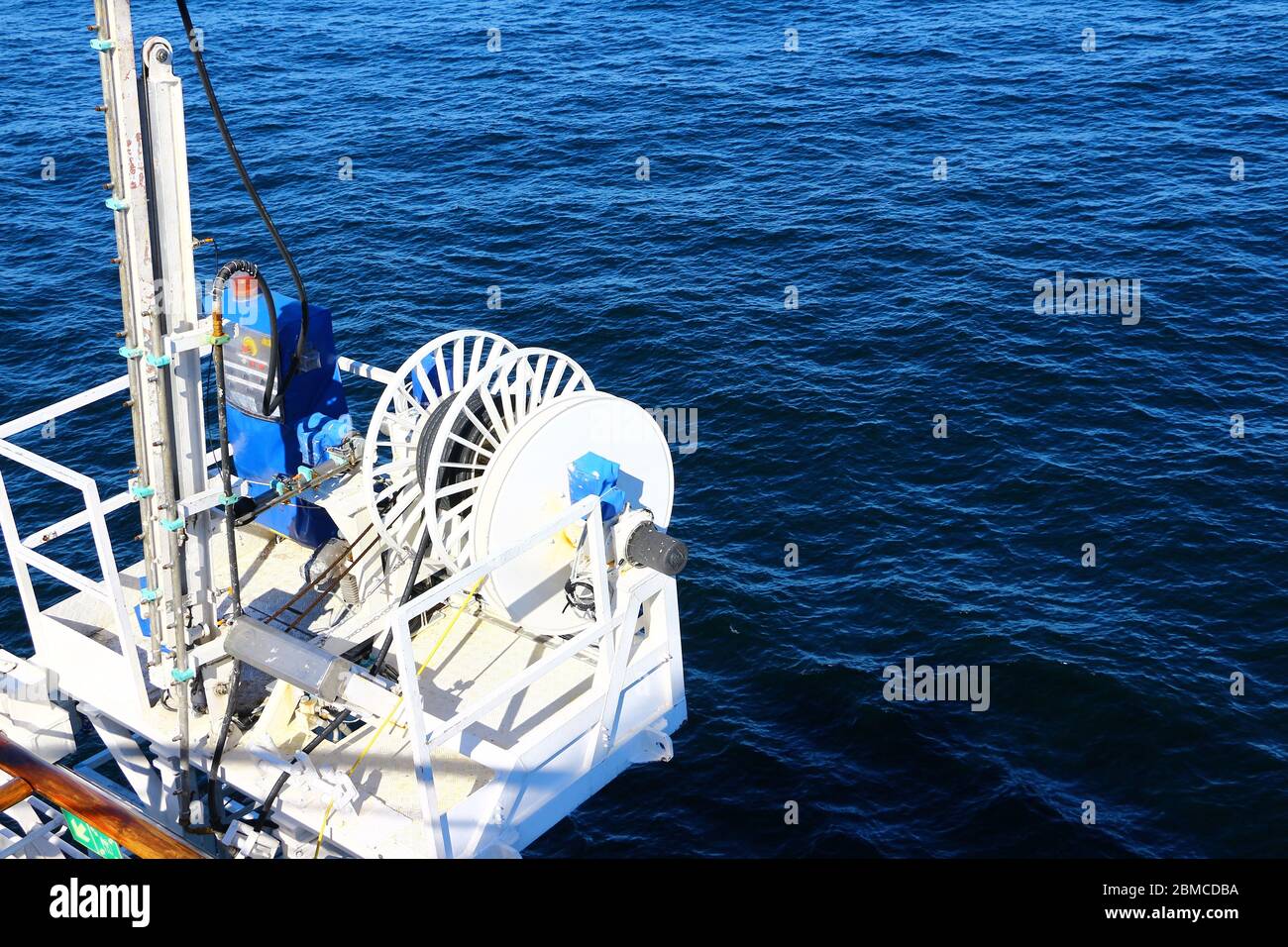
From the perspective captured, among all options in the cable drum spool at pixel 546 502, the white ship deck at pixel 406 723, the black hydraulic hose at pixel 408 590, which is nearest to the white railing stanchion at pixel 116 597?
the white ship deck at pixel 406 723

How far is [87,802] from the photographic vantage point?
785cm

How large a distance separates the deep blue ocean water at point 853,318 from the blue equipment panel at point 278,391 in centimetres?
1111

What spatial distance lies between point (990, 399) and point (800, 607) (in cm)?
1252

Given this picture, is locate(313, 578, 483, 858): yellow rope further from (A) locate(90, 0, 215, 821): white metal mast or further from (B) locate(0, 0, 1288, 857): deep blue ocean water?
(B) locate(0, 0, 1288, 857): deep blue ocean water

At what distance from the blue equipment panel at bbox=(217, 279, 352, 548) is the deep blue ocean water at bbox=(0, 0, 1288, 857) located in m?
11.1

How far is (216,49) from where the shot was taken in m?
83.4

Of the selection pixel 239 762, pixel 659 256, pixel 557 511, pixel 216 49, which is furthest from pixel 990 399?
pixel 216 49

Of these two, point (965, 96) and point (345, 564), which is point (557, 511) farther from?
point (965, 96)

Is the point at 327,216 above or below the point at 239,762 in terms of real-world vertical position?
above

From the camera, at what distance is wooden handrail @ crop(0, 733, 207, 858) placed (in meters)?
7.78

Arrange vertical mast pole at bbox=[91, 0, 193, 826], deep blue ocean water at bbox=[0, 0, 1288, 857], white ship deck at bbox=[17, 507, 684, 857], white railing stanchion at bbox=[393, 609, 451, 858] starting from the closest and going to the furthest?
1. white railing stanchion at bbox=[393, 609, 451, 858]
2. vertical mast pole at bbox=[91, 0, 193, 826]
3. white ship deck at bbox=[17, 507, 684, 857]
4. deep blue ocean water at bbox=[0, 0, 1288, 857]

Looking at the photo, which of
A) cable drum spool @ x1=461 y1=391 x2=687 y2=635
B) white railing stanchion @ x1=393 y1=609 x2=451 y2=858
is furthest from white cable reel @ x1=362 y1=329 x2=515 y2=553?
white railing stanchion @ x1=393 y1=609 x2=451 y2=858
